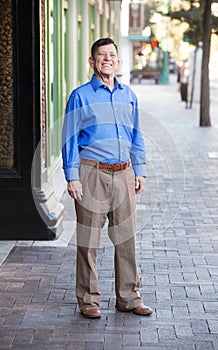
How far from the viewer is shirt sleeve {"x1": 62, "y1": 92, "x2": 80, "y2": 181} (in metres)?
5.84

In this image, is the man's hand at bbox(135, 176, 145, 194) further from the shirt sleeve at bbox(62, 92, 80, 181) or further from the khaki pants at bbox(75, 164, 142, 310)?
the shirt sleeve at bbox(62, 92, 80, 181)

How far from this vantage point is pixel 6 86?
8.35 metres

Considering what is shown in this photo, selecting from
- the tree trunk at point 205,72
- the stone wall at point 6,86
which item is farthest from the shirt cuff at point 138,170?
the tree trunk at point 205,72

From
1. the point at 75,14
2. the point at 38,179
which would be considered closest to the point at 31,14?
the point at 38,179

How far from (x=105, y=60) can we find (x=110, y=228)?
120 cm

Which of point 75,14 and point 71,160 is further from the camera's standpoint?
point 75,14

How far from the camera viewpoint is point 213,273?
24.3 feet

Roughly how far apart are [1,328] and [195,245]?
3149 millimetres

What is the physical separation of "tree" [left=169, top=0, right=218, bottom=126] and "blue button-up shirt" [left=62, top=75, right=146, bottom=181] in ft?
49.8

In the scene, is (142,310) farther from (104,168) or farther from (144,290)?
(104,168)

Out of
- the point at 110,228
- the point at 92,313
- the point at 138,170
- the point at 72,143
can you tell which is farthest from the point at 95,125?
the point at 92,313

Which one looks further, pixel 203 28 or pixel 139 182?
pixel 203 28

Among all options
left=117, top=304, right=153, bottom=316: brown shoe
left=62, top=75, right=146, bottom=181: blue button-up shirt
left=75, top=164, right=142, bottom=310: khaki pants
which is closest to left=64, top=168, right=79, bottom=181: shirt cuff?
left=62, top=75, right=146, bottom=181: blue button-up shirt

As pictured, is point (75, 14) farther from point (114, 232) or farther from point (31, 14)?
point (114, 232)
